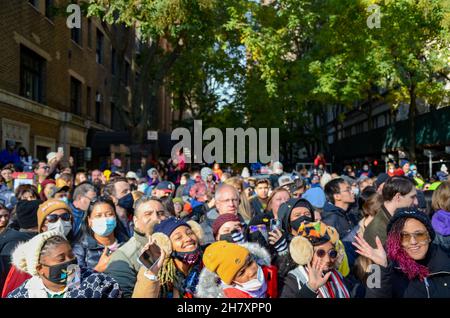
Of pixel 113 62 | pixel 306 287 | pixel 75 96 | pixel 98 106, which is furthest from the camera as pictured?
pixel 113 62

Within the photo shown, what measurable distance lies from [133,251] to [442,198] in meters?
3.10

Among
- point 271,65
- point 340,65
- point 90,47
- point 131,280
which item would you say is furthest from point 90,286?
point 90,47

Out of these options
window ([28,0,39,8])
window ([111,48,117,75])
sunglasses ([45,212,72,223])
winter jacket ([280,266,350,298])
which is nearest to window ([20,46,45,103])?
window ([28,0,39,8])

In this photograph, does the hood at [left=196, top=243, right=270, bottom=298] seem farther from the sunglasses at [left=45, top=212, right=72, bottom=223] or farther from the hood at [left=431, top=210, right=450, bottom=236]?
the hood at [left=431, top=210, right=450, bottom=236]

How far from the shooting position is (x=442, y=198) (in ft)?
16.1

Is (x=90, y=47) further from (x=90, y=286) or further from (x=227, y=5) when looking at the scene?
(x=90, y=286)

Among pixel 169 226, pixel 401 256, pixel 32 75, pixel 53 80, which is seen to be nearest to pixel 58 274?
pixel 169 226

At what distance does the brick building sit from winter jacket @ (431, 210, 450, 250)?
43.1 ft

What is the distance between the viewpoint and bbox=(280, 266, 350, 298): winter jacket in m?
3.22

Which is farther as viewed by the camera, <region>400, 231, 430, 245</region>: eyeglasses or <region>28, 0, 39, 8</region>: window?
<region>28, 0, 39, 8</region>: window

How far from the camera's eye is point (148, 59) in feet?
58.2

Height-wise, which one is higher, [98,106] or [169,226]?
[98,106]

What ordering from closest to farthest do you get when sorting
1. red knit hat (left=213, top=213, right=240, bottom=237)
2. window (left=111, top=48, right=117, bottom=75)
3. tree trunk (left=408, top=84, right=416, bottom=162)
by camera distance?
red knit hat (left=213, top=213, right=240, bottom=237) → tree trunk (left=408, top=84, right=416, bottom=162) → window (left=111, top=48, right=117, bottom=75)

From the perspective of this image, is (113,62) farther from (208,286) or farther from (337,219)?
(208,286)
